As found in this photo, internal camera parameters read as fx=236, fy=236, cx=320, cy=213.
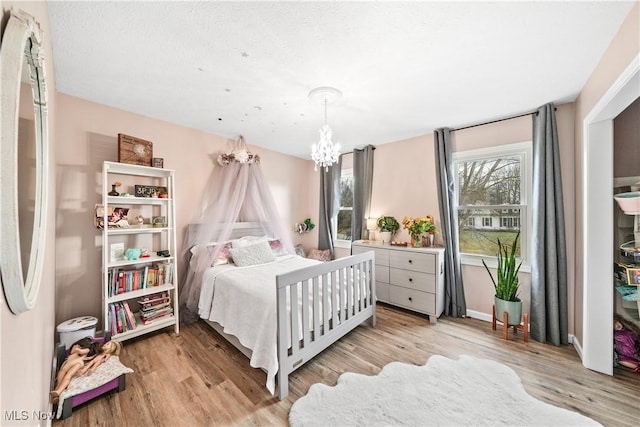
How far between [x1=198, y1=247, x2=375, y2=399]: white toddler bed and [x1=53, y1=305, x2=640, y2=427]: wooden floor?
6.1 inches

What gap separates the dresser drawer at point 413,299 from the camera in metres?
2.88

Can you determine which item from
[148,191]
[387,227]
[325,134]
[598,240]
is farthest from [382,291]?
[148,191]

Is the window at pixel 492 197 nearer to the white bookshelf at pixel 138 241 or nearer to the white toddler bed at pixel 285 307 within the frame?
the white toddler bed at pixel 285 307

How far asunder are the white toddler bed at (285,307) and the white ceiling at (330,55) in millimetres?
1621

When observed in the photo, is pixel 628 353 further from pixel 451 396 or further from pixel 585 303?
pixel 451 396

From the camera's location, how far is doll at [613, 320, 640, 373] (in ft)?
6.47

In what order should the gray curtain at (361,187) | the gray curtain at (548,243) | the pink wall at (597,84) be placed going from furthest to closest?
the gray curtain at (361,187), the gray curtain at (548,243), the pink wall at (597,84)

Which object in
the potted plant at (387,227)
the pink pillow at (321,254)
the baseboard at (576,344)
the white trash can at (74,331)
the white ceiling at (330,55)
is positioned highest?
the white ceiling at (330,55)

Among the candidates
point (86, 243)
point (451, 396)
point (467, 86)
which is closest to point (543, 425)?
point (451, 396)

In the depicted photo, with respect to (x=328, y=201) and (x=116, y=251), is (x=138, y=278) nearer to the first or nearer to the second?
(x=116, y=251)

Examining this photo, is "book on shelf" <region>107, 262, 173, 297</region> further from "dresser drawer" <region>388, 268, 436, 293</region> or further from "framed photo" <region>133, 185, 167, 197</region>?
"dresser drawer" <region>388, 268, 436, 293</region>

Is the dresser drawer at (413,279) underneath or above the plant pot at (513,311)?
above

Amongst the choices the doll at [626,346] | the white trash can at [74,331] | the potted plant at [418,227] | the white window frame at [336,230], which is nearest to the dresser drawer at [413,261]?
the potted plant at [418,227]


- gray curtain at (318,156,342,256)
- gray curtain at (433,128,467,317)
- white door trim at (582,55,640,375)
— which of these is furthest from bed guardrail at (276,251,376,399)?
white door trim at (582,55,640,375)
